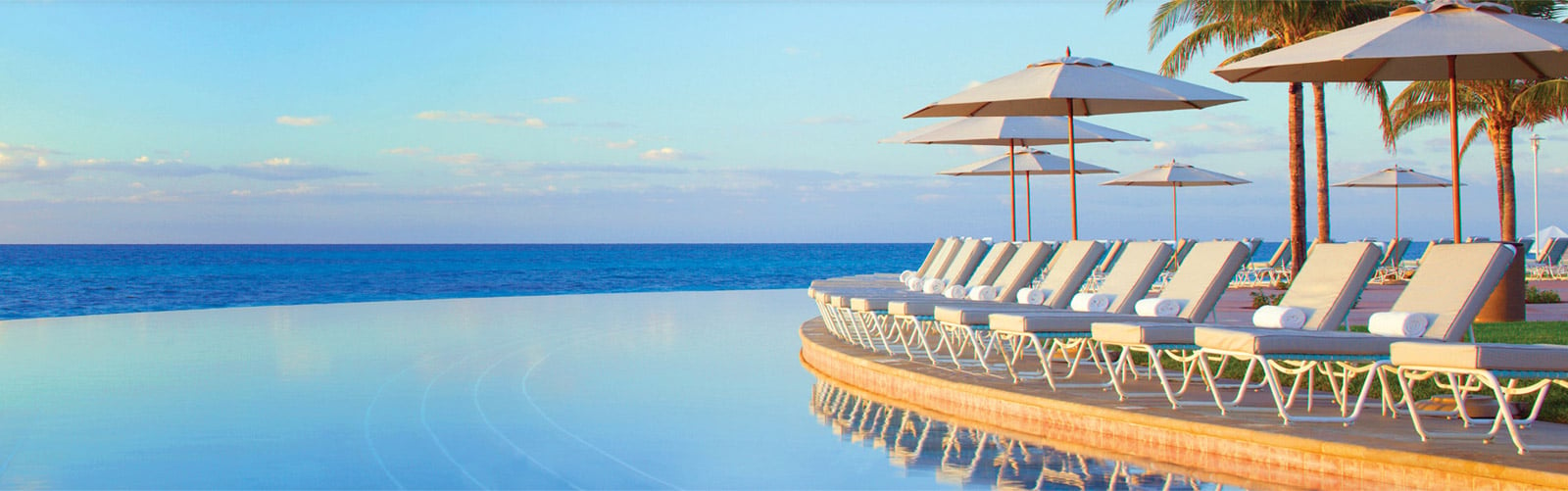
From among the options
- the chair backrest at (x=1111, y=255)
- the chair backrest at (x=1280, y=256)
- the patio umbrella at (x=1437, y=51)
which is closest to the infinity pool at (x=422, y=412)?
the patio umbrella at (x=1437, y=51)

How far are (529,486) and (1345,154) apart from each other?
34.1 metres

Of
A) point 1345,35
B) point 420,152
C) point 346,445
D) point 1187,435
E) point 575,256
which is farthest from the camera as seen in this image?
point 575,256

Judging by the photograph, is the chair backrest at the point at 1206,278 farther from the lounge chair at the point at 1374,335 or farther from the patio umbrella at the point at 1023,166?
the patio umbrella at the point at 1023,166

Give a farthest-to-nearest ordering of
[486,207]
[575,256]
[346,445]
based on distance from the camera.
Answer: [575,256] < [486,207] < [346,445]

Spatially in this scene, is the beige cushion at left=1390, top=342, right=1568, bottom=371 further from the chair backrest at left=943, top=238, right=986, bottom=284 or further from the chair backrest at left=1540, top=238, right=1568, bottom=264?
the chair backrest at left=1540, top=238, right=1568, bottom=264

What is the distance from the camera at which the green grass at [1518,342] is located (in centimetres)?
540

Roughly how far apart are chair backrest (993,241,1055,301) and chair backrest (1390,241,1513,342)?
3.29m

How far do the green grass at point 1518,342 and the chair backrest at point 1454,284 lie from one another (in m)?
0.41

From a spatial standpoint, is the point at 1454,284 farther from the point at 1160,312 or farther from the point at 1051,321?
the point at 1051,321

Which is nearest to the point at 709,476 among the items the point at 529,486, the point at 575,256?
the point at 529,486

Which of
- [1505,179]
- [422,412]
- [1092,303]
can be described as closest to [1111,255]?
[1505,179]

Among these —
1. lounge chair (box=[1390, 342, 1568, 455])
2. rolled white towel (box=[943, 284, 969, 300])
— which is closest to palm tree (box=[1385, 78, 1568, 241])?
rolled white towel (box=[943, 284, 969, 300])

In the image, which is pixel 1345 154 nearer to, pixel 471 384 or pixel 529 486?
pixel 471 384

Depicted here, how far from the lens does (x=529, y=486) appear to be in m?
4.88
